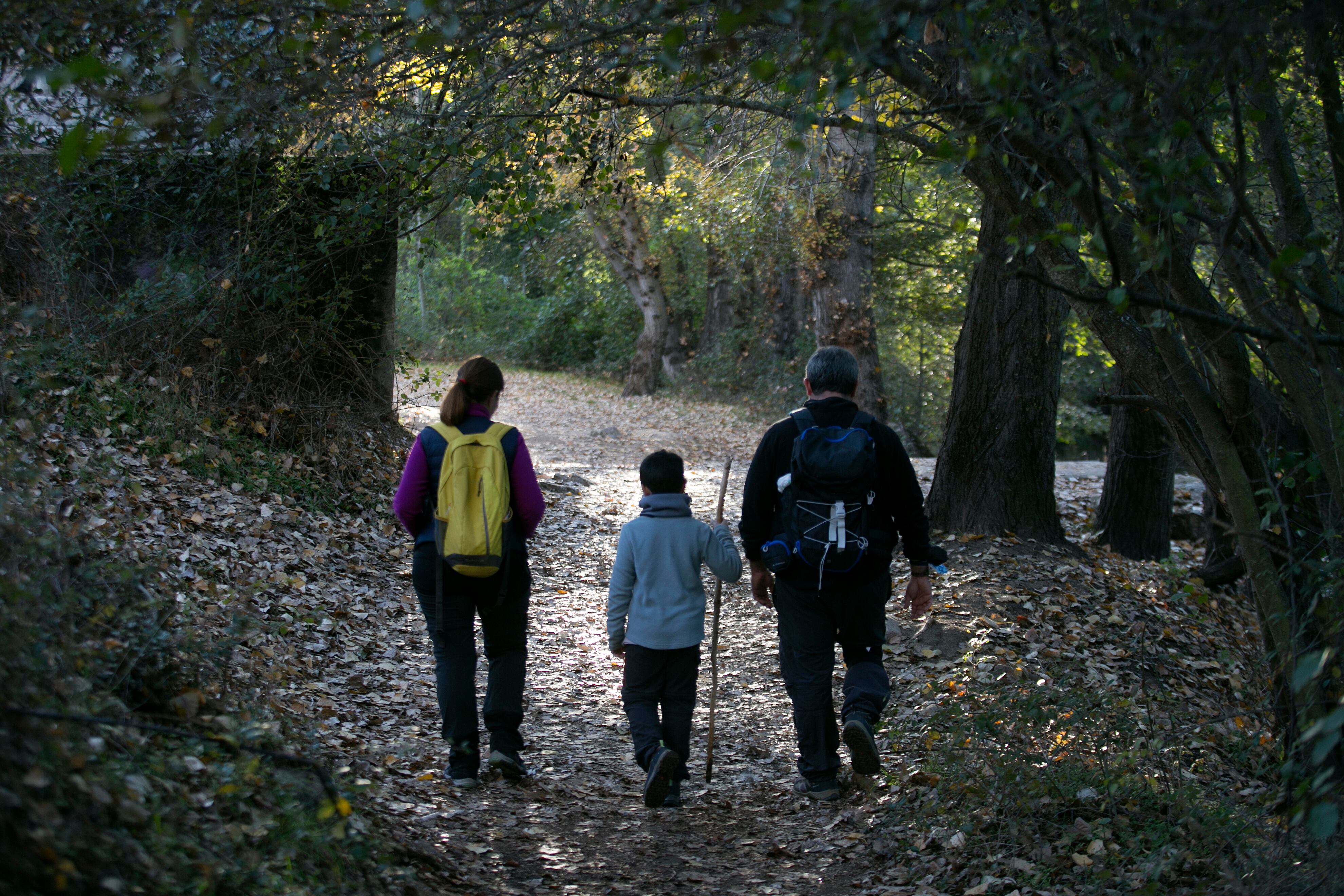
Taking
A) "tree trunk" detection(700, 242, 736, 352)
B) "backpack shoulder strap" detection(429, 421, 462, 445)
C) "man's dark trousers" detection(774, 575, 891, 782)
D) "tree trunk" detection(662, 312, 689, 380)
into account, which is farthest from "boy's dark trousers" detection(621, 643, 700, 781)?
"tree trunk" detection(662, 312, 689, 380)

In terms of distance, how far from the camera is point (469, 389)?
486 cm

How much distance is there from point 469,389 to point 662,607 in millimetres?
1329

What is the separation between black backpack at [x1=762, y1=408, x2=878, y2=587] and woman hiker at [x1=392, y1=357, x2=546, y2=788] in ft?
3.77

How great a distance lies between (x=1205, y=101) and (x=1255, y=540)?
1803 millimetres

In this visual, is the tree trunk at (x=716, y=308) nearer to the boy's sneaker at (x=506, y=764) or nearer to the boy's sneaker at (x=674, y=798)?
the boy's sneaker at (x=506, y=764)

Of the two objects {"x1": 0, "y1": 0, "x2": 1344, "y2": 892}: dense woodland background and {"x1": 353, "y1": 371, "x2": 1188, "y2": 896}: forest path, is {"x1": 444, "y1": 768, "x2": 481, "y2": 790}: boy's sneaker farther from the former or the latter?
{"x1": 0, "y1": 0, "x2": 1344, "y2": 892}: dense woodland background

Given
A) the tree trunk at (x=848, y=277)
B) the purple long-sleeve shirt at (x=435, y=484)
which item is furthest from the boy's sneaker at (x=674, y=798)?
the tree trunk at (x=848, y=277)

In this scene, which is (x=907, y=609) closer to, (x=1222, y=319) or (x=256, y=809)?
(x=1222, y=319)

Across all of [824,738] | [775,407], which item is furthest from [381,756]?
[775,407]

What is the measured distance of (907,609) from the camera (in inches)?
311

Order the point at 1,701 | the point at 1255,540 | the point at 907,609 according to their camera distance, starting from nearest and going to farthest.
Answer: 1. the point at 1,701
2. the point at 1255,540
3. the point at 907,609

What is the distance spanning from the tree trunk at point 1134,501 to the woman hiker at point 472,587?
298 inches

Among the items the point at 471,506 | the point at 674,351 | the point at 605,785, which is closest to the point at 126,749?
the point at 471,506

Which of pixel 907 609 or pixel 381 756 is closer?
pixel 381 756
